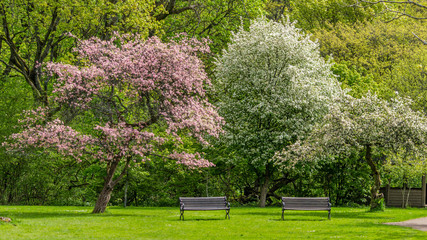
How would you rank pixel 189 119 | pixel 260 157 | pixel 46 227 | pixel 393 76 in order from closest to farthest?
pixel 46 227
pixel 189 119
pixel 260 157
pixel 393 76

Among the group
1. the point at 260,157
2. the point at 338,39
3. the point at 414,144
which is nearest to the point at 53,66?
the point at 260,157

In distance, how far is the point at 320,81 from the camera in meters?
28.9

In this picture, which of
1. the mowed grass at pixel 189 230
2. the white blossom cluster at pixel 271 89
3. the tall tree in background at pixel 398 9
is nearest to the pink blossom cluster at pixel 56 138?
the mowed grass at pixel 189 230

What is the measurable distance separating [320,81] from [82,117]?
13.5m

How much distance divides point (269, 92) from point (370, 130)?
26.4ft

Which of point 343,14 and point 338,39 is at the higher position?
point 343,14

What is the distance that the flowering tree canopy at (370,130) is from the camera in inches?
831

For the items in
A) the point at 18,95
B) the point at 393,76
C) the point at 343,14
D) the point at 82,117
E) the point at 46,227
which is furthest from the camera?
the point at 343,14

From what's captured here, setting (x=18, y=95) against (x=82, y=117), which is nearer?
(x=82, y=117)

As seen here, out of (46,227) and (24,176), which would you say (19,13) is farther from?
(46,227)

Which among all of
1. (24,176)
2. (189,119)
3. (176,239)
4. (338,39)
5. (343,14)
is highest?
(343,14)

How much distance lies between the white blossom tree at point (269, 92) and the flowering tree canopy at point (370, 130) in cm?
427

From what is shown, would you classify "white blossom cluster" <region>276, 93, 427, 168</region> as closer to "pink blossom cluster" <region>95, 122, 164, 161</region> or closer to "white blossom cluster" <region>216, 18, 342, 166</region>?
"white blossom cluster" <region>216, 18, 342, 166</region>

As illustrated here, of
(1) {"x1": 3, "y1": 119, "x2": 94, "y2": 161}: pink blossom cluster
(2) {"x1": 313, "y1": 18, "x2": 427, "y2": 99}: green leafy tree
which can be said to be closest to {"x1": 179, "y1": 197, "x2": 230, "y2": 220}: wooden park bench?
(1) {"x1": 3, "y1": 119, "x2": 94, "y2": 161}: pink blossom cluster
